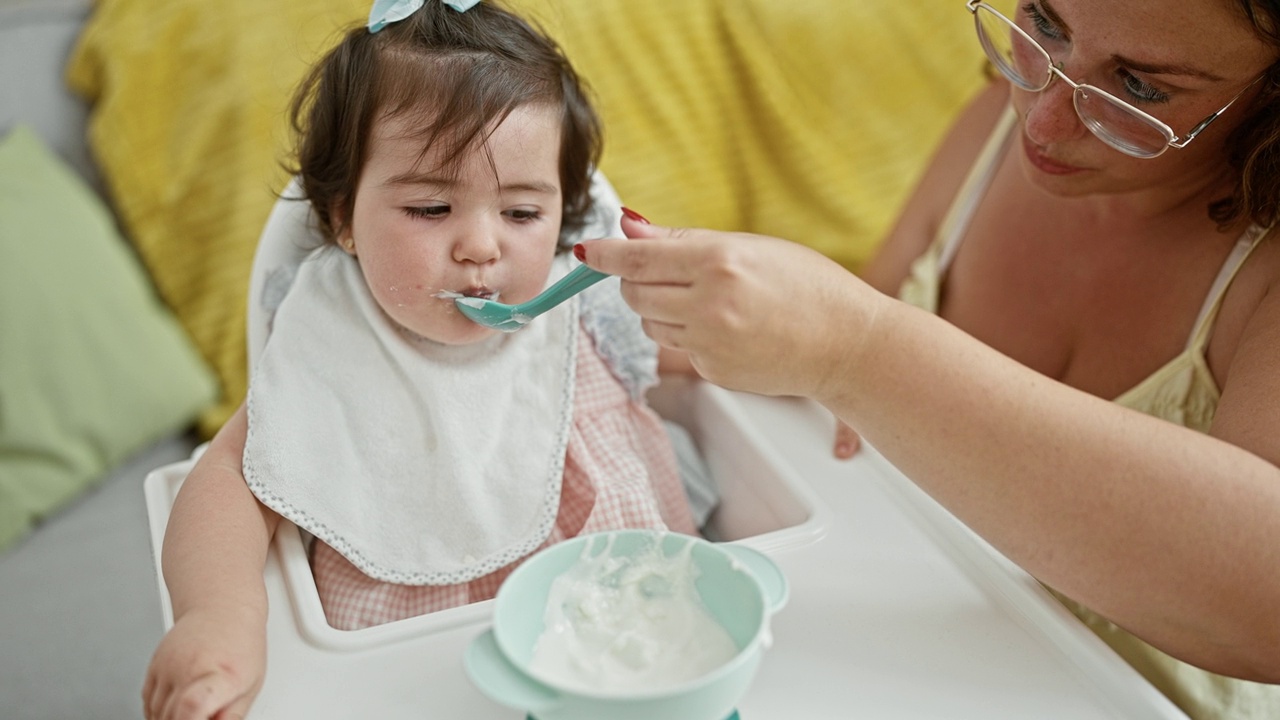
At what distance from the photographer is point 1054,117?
39.6 inches

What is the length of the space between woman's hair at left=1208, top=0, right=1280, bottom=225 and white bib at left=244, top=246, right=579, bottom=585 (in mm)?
676

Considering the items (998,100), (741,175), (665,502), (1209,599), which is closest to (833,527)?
(665,502)

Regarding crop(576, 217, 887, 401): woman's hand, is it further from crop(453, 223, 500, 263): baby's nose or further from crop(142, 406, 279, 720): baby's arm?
crop(142, 406, 279, 720): baby's arm

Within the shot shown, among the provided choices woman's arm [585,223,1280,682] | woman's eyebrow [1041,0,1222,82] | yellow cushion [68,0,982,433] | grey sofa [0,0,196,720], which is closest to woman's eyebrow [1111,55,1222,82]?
woman's eyebrow [1041,0,1222,82]

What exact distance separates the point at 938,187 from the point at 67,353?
1.35m

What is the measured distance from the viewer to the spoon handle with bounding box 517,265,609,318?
2.86 feet

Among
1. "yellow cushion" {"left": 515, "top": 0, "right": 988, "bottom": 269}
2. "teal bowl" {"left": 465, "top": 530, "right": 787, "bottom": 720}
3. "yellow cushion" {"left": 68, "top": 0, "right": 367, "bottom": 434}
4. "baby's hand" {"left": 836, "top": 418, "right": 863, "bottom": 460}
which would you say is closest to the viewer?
"teal bowl" {"left": 465, "top": 530, "right": 787, "bottom": 720}

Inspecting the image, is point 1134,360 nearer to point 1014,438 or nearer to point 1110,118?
point 1110,118

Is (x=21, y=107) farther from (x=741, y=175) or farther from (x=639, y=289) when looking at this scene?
(x=639, y=289)

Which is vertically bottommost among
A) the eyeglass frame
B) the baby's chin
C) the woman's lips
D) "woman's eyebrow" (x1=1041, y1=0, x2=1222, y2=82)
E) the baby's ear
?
the baby's chin

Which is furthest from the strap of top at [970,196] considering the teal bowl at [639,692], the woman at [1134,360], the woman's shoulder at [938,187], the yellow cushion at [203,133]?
the yellow cushion at [203,133]

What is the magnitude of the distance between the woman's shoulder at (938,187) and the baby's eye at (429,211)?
0.65 meters

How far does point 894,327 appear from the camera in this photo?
832 millimetres

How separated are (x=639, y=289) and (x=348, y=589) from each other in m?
0.44
